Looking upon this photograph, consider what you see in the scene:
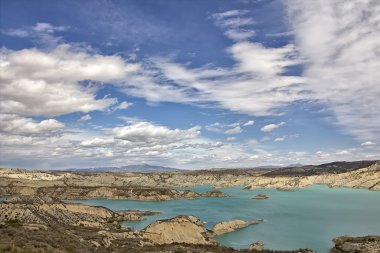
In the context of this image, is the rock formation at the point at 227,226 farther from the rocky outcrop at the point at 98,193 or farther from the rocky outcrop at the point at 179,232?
the rocky outcrop at the point at 98,193

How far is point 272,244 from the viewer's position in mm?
68062

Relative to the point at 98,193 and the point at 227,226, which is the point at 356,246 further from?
the point at 98,193

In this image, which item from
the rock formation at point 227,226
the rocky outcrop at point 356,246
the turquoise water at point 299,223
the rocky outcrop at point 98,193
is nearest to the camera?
the rocky outcrop at point 356,246

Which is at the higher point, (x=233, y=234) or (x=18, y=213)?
(x=18, y=213)

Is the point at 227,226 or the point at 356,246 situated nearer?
the point at 356,246

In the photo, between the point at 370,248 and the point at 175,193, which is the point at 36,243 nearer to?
the point at 370,248

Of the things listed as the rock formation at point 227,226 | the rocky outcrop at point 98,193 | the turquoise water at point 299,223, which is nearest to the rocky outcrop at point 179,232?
the turquoise water at point 299,223

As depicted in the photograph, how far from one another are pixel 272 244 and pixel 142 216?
164ft

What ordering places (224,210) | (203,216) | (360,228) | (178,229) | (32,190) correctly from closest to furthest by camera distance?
(178,229) < (360,228) < (203,216) < (224,210) < (32,190)

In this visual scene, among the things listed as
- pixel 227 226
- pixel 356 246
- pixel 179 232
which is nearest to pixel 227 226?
pixel 227 226

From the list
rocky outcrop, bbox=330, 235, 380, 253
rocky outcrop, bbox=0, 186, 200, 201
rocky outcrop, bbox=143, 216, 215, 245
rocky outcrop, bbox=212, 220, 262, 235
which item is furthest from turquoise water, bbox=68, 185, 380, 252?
rocky outcrop, bbox=0, 186, 200, 201

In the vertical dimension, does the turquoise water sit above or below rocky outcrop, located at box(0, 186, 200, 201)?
below

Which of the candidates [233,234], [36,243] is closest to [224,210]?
[233,234]

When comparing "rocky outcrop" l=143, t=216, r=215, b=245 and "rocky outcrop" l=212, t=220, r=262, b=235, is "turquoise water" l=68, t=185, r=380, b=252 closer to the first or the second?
"rocky outcrop" l=212, t=220, r=262, b=235
